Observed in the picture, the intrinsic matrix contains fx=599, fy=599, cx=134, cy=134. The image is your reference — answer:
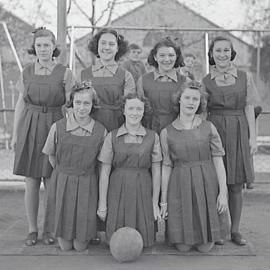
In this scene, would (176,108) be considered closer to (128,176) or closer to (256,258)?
(128,176)

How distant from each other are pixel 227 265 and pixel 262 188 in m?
3.72

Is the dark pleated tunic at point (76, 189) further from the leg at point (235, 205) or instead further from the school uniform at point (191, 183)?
the leg at point (235, 205)

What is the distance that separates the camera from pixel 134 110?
190 inches

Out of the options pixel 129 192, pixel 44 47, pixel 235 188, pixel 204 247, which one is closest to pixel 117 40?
pixel 44 47

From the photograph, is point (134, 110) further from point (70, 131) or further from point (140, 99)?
point (70, 131)

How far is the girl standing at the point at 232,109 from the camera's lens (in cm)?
517

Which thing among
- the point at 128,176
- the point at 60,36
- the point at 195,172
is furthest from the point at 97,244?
the point at 60,36

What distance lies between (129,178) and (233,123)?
1051mm

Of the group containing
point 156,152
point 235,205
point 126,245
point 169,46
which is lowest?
point 126,245

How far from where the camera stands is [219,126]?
17.2 ft

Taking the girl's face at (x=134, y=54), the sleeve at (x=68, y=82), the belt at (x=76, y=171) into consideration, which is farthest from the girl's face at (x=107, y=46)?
the girl's face at (x=134, y=54)

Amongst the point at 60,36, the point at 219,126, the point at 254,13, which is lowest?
the point at 219,126

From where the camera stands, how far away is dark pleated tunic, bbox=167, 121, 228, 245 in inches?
194

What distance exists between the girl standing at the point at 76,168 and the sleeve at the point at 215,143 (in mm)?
899
